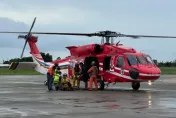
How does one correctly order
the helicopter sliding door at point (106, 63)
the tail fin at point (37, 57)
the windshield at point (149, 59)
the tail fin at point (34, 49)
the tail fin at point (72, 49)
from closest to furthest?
1. the windshield at point (149, 59)
2. the helicopter sliding door at point (106, 63)
3. the tail fin at point (72, 49)
4. the tail fin at point (37, 57)
5. the tail fin at point (34, 49)

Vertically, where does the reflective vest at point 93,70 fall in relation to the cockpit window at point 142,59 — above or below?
below

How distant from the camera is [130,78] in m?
25.6

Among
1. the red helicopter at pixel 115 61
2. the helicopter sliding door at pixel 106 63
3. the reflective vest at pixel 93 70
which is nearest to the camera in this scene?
the red helicopter at pixel 115 61

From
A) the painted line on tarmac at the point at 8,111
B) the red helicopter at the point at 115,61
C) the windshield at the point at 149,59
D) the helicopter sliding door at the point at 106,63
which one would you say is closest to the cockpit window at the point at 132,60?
the red helicopter at the point at 115,61

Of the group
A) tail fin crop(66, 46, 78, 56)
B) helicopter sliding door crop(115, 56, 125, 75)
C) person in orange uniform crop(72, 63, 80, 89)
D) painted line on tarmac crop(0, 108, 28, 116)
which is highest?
tail fin crop(66, 46, 78, 56)

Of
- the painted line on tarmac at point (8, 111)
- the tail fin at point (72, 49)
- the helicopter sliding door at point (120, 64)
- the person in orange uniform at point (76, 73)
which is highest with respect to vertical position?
the tail fin at point (72, 49)

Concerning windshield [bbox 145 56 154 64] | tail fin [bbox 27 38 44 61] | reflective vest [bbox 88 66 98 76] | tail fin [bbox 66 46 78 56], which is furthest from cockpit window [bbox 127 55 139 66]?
tail fin [bbox 27 38 44 61]

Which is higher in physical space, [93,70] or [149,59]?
[149,59]

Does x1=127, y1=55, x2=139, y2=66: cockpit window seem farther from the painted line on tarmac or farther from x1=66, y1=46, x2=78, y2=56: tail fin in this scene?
the painted line on tarmac

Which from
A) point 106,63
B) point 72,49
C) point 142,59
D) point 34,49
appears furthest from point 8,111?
point 34,49

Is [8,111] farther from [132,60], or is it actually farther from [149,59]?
[149,59]

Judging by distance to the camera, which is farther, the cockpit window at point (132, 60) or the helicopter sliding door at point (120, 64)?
the helicopter sliding door at point (120, 64)

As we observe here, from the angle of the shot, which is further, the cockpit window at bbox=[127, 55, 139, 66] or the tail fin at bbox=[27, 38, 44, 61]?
the tail fin at bbox=[27, 38, 44, 61]

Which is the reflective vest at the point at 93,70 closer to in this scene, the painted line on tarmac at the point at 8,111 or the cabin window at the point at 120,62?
the cabin window at the point at 120,62
